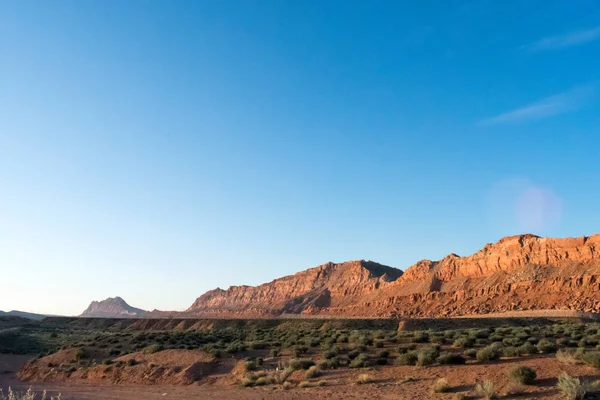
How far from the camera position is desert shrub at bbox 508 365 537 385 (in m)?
15.0

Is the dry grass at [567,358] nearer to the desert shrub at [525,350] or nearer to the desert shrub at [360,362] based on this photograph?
the desert shrub at [525,350]

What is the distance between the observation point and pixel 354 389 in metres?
18.0

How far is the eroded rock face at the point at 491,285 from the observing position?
255ft

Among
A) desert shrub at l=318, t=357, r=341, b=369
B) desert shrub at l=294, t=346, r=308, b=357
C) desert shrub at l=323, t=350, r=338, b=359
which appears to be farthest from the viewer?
desert shrub at l=294, t=346, r=308, b=357

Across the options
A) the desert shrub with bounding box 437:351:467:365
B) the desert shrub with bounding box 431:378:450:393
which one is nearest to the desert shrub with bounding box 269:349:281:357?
the desert shrub with bounding box 437:351:467:365

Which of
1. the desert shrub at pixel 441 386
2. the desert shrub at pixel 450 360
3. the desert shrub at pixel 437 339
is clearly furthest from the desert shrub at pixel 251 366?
the desert shrub at pixel 441 386

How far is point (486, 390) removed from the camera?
14.5m

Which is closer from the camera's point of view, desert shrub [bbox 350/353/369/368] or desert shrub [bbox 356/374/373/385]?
desert shrub [bbox 356/374/373/385]

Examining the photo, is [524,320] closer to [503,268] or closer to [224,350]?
[224,350]

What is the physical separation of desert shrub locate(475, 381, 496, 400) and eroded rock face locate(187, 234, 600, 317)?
6365 cm

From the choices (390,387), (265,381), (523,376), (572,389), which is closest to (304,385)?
(265,381)

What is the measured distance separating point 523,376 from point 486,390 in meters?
1.60

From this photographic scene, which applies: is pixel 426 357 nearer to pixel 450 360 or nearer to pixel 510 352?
pixel 450 360

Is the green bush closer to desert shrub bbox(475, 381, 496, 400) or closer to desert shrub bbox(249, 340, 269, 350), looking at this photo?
desert shrub bbox(475, 381, 496, 400)
